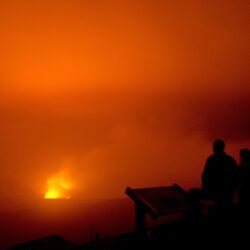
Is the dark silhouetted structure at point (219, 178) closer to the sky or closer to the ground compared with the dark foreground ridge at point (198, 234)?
closer to the sky

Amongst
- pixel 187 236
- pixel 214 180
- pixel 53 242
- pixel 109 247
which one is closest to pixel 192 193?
pixel 214 180

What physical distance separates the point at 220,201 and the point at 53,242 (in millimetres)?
27704

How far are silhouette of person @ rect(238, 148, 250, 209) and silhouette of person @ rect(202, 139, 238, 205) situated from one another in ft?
0.78

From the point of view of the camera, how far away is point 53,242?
33.2 m

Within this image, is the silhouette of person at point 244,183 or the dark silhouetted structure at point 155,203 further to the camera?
the silhouette of person at point 244,183

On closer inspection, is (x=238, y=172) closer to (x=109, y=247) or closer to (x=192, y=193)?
(x=192, y=193)

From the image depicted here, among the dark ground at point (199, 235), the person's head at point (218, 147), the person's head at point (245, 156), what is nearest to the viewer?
the dark ground at point (199, 235)

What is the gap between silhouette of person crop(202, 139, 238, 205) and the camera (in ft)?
31.1

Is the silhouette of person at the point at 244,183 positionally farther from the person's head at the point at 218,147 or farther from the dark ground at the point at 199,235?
the person's head at the point at 218,147

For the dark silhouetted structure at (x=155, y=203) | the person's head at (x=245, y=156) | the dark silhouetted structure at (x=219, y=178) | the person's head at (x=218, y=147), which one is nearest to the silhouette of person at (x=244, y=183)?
the person's head at (x=245, y=156)

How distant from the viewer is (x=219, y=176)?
31.1 ft

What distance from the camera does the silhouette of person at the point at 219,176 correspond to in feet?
31.1

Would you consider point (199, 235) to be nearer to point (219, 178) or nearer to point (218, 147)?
point (219, 178)

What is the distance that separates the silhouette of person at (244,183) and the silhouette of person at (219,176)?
24 cm
